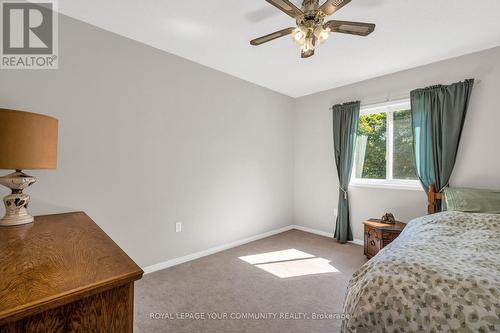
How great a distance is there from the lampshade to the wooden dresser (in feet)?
1.49

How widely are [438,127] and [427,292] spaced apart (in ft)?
7.75

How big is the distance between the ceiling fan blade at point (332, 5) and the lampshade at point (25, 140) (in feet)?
6.07

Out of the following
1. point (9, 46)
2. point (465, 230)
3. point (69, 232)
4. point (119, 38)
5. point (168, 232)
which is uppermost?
point (119, 38)

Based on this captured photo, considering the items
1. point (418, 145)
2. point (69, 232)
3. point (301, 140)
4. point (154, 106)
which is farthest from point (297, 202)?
point (69, 232)

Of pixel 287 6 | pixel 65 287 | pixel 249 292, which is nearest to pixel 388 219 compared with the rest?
pixel 249 292

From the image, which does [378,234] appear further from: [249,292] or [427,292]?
[427,292]

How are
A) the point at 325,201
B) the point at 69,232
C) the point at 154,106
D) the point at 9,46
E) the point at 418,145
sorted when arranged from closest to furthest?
the point at 69,232, the point at 9,46, the point at 154,106, the point at 418,145, the point at 325,201

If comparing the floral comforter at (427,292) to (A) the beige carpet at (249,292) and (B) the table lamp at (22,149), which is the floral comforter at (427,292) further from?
(B) the table lamp at (22,149)

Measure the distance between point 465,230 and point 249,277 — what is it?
1.90 meters

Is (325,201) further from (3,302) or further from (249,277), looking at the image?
(3,302)

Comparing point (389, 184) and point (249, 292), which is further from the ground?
point (389, 184)

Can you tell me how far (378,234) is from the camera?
2660 mm

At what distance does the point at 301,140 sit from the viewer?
406cm

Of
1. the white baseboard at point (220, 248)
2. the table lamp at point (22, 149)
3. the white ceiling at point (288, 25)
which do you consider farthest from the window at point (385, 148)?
the table lamp at point (22, 149)
